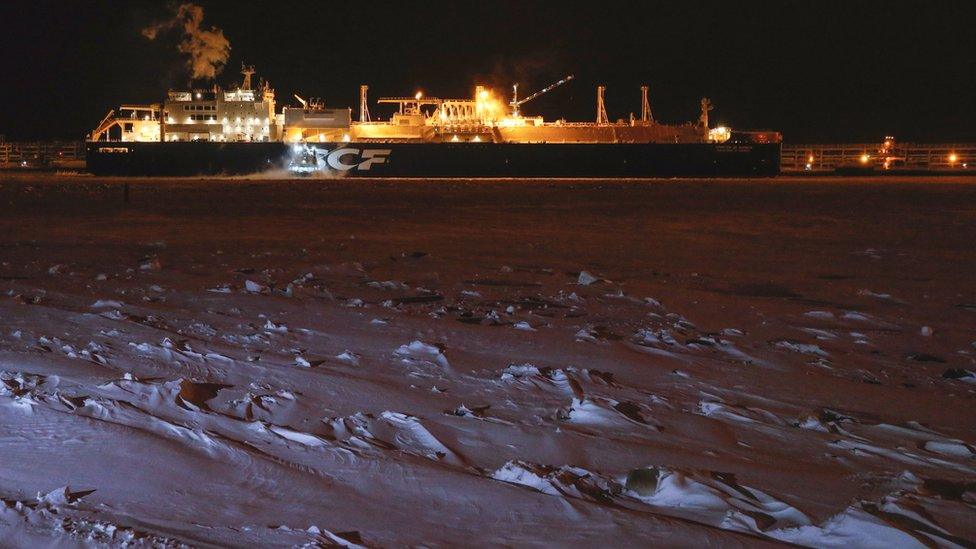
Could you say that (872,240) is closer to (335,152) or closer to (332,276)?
(332,276)

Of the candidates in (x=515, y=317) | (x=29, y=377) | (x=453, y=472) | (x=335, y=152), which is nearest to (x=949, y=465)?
(x=453, y=472)

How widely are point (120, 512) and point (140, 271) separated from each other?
563 cm

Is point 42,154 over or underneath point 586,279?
over

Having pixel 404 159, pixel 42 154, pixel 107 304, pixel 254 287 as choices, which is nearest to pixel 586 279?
pixel 254 287

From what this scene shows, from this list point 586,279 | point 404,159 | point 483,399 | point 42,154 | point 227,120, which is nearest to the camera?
point 483,399

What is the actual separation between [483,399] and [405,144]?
36.5 m

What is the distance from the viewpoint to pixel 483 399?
4234mm

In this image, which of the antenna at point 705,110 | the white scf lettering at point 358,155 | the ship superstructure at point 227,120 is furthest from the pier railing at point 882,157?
the ship superstructure at point 227,120

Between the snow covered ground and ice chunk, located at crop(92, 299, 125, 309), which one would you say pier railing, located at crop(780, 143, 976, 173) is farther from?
ice chunk, located at crop(92, 299, 125, 309)

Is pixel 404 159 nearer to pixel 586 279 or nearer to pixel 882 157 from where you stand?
pixel 882 157

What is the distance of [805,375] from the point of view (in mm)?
4762

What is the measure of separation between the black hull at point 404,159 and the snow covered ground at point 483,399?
100 ft

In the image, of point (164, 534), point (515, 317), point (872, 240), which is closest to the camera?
point (164, 534)

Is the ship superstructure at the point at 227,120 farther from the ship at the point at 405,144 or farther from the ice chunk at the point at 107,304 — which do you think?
the ice chunk at the point at 107,304
